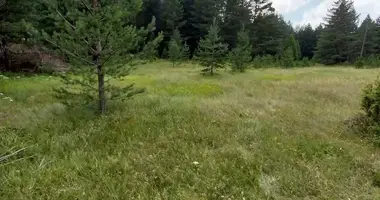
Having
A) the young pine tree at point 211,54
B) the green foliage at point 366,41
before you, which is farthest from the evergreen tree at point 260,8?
the young pine tree at point 211,54

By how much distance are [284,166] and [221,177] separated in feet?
3.34

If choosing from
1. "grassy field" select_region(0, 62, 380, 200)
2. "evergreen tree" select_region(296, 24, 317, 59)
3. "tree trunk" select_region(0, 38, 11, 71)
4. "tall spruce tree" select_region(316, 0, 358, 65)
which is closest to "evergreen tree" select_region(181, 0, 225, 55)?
"tall spruce tree" select_region(316, 0, 358, 65)

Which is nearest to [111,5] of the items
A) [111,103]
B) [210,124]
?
[111,103]

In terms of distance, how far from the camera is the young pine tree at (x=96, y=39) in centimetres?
683

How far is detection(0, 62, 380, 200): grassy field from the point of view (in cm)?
413

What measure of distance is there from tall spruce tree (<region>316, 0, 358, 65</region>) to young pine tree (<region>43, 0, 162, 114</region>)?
134 ft

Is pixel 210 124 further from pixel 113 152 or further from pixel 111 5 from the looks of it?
pixel 111 5

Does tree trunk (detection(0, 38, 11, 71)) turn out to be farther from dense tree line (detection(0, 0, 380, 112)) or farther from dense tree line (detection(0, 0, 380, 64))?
dense tree line (detection(0, 0, 380, 64))

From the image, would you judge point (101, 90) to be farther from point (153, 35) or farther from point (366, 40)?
point (366, 40)

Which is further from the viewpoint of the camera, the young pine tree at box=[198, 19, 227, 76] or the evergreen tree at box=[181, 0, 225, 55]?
the evergreen tree at box=[181, 0, 225, 55]

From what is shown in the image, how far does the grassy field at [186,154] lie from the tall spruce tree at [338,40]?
38553mm

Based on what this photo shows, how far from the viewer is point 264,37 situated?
45.5 metres

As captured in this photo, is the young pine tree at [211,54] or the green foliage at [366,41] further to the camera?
the green foliage at [366,41]

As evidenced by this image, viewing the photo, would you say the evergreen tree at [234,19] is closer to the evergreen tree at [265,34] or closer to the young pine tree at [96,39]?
the evergreen tree at [265,34]
